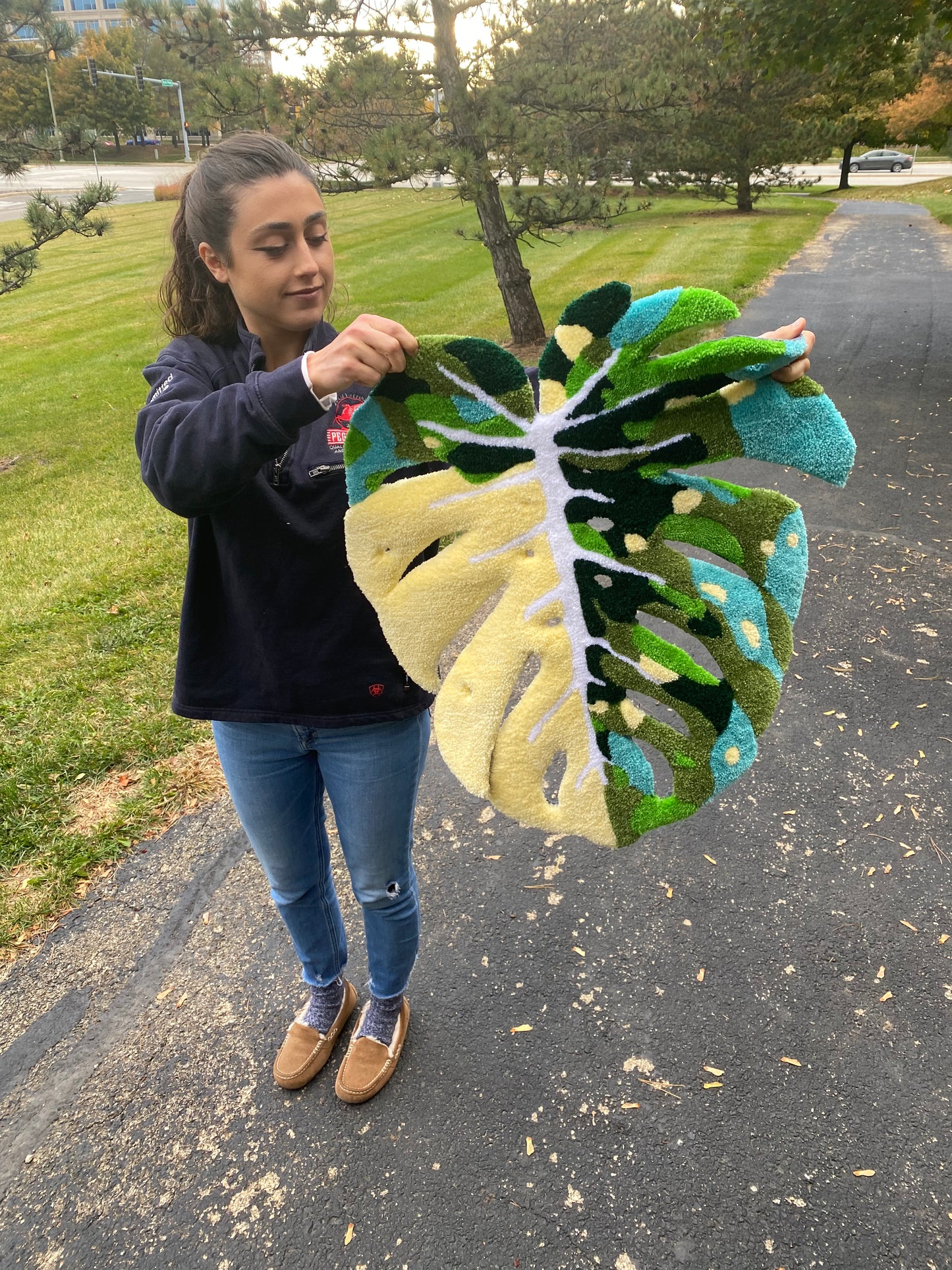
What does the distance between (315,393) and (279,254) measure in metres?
0.36

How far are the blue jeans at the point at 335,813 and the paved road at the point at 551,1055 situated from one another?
0.39 metres

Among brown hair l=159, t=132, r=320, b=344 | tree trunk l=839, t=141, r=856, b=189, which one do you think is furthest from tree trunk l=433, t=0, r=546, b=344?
tree trunk l=839, t=141, r=856, b=189

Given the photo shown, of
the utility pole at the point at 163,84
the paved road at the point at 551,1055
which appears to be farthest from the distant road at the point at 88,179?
the paved road at the point at 551,1055

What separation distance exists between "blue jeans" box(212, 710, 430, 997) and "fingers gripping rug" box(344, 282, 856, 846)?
9.8 inches

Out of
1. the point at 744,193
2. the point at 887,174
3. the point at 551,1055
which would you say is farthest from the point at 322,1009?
the point at 887,174

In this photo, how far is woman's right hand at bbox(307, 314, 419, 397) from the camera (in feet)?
3.64

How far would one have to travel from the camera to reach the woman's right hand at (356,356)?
1108mm

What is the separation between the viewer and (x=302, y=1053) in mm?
1923

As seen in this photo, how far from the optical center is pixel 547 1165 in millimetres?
1717

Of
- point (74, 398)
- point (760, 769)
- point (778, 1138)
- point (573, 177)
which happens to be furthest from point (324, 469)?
point (74, 398)

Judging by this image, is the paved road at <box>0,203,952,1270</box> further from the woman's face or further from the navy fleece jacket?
the woman's face

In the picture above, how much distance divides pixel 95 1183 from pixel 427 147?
6.24 meters

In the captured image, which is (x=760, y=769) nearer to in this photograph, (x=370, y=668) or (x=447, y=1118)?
(x=447, y=1118)

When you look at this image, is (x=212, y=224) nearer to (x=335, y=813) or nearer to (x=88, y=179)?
(x=335, y=813)
